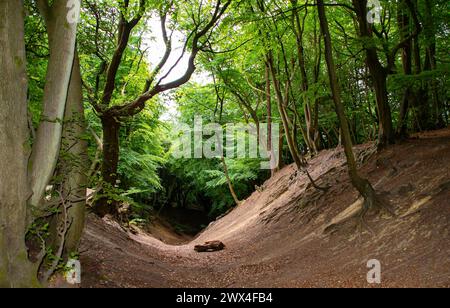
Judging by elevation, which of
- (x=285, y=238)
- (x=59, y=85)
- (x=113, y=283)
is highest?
(x=59, y=85)

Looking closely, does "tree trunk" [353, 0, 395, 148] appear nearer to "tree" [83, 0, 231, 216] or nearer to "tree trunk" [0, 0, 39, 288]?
"tree" [83, 0, 231, 216]

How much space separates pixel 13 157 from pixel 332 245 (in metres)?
6.76

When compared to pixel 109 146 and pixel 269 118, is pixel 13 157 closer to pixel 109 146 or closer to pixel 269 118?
pixel 109 146

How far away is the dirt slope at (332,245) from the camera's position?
6.12m

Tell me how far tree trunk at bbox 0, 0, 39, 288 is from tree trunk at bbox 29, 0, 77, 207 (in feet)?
0.94

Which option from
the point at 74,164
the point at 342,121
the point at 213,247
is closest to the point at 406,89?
the point at 342,121

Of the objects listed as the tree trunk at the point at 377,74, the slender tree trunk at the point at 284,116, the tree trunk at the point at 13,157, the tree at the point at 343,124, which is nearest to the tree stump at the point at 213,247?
the tree at the point at 343,124

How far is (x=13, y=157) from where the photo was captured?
13.6 ft

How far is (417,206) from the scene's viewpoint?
24.5 ft

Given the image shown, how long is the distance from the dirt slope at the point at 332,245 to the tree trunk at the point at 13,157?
1312 millimetres
